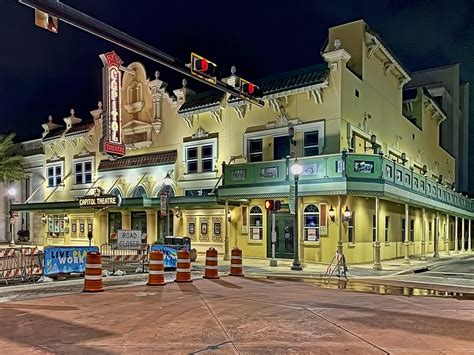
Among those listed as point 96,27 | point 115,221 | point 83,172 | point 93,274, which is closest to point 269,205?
point 93,274

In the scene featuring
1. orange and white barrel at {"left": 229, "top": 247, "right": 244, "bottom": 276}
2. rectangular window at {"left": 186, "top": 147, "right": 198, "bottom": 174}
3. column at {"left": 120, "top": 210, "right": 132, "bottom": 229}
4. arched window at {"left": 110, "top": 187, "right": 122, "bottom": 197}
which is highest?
rectangular window at {"left": 186, "top": 147, "right": 198, "bottom": 174}

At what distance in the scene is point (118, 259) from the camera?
1830 centimetres

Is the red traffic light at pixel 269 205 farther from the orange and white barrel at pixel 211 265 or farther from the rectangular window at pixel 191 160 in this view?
the rectangular window at pixel 191 160

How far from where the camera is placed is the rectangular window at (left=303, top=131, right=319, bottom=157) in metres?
24.6

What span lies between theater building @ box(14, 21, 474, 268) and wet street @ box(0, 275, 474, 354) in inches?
360

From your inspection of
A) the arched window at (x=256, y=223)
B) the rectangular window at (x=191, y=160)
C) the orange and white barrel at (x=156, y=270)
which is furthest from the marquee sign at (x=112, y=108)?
the orange and white barrel at (x=156, y=270)

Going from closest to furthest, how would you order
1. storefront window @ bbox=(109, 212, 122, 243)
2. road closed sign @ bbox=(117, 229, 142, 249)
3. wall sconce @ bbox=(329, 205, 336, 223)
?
road closed sign @ bbox=(117, 229, 142, 249) → wall sconce @ bbox=(329, 205, 336, 223) → storefront window @ bbox=(109, 212, 122, 243)

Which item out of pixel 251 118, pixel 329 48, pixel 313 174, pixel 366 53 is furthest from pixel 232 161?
pixel 366 53

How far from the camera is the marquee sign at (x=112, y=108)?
1047 inches

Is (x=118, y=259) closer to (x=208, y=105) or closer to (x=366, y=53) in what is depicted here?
(x=208, y=105)

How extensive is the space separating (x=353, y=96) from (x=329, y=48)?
2.96 metres

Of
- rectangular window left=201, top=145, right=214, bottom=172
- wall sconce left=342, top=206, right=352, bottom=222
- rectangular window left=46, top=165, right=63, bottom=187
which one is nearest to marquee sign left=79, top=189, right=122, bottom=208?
rectangular window left=201, top=145, right=214, bottom=172

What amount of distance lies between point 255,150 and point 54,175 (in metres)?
21.2

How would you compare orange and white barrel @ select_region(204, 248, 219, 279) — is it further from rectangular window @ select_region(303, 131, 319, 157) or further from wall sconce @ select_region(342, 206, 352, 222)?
rectangular window @ select_region(303, 131, 319, 157)
